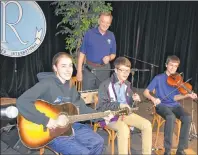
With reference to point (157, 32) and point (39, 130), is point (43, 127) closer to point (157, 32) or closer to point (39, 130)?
point (39, 130)

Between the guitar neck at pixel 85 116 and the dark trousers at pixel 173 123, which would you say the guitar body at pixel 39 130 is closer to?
the guitar neck at pixel 85 116

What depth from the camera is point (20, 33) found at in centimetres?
509

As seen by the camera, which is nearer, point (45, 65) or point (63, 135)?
point (63, 135)

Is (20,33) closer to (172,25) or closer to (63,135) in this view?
(63,135)

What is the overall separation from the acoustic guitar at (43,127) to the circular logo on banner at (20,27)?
269cm

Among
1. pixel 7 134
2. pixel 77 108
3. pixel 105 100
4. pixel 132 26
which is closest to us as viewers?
pixel 77 108

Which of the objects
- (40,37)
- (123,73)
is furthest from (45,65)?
(123,73)

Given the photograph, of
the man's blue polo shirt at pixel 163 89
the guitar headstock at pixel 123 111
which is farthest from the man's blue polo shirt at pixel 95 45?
the guitar headstock at pixel 123 111

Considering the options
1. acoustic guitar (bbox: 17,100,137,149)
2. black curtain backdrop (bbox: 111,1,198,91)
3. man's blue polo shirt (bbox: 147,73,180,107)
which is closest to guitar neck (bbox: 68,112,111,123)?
acoustic guitar (bbox: 17,100,137,149)

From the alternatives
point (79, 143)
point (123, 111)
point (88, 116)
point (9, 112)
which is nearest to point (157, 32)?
point (123, 111)

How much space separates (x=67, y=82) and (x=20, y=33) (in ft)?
8.46

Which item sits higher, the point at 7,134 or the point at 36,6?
the point at 36,6

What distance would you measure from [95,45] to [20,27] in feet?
5.47

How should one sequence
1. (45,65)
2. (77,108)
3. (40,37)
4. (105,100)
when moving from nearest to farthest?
(77,108)
(105,100)
(40,37)
(45,65)
